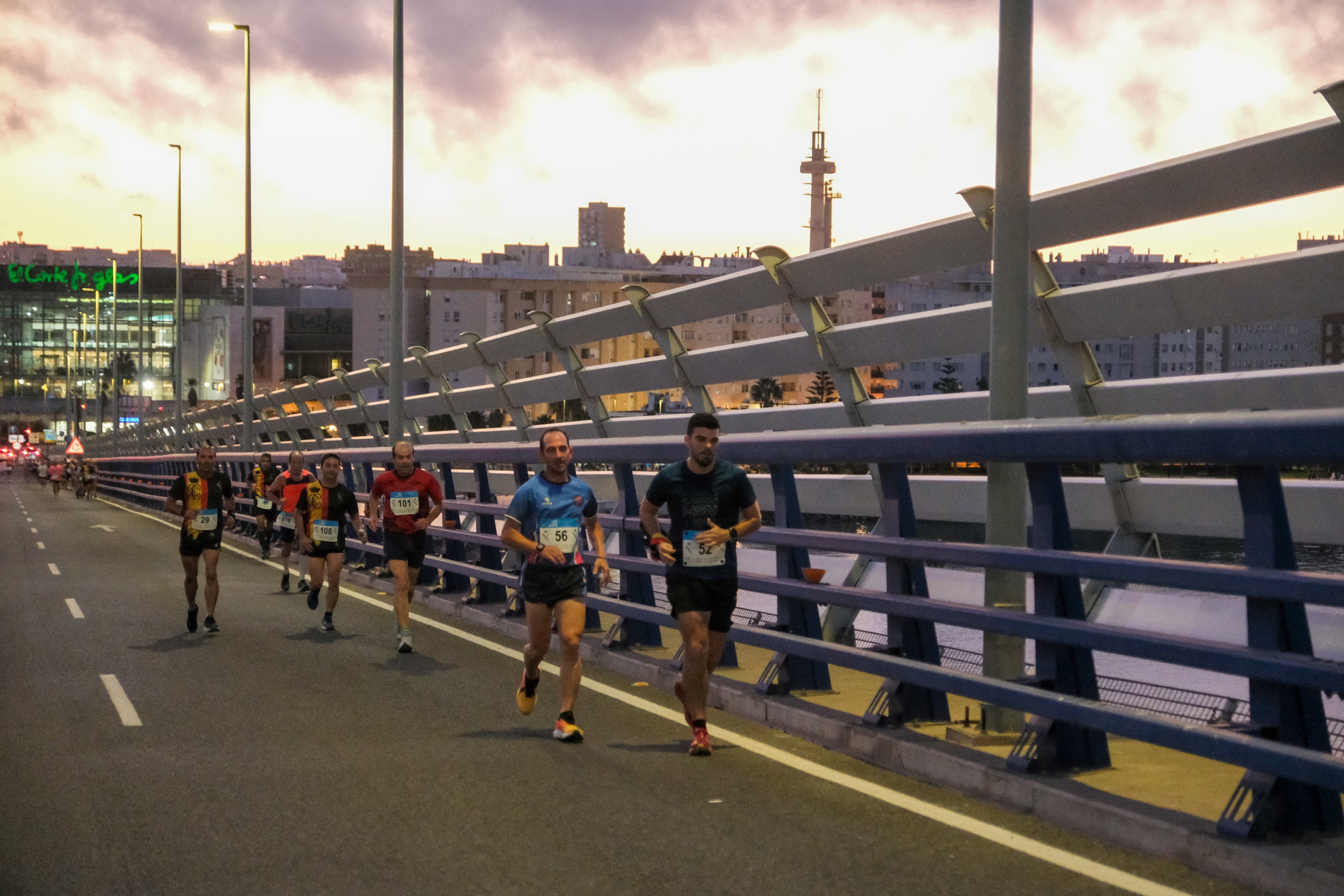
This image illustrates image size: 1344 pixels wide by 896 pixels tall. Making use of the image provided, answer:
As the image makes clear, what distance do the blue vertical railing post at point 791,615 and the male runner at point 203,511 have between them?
779cm

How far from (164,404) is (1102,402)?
18588 cm

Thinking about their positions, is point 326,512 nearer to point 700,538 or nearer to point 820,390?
point 820,390

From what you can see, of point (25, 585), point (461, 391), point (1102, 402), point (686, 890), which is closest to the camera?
point (686, 890)

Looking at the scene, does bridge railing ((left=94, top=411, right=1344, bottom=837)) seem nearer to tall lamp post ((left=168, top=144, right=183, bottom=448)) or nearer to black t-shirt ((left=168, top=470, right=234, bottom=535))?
black t-shirt ((left=168, top=470, right=234, bottom=535))

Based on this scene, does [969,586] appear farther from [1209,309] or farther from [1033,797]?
[1033,797]

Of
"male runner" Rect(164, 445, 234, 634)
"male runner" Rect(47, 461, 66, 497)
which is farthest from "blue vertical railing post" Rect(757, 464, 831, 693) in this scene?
A: "male runner" Rect(47, 461, 66, 497)

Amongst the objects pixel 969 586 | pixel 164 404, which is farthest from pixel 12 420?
pixel 969 586

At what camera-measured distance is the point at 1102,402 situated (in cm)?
1049

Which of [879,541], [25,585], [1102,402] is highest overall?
[1102,402]

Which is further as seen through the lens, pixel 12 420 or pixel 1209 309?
pixel 12 420

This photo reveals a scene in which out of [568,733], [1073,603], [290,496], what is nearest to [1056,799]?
[1073,603]

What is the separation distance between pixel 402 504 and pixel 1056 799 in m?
9.36

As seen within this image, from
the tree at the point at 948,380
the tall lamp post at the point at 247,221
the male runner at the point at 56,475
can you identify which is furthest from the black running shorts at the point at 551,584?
the male runner at the point at 56,475

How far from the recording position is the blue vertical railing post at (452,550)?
17922 millimetres
